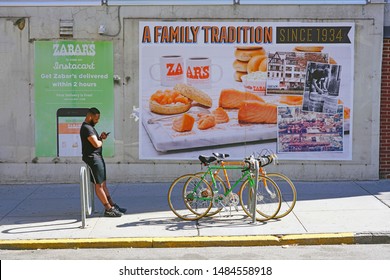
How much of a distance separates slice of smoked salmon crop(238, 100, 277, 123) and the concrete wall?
41.4 inches

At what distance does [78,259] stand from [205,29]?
20.0 ft

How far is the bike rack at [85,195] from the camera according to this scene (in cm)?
834

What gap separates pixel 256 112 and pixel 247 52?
4.11ft

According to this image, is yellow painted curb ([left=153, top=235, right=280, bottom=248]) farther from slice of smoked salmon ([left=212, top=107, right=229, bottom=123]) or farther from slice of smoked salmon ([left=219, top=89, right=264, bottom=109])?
slice of smoked salmon ([left=219, top=89, right=264, bottom=109])

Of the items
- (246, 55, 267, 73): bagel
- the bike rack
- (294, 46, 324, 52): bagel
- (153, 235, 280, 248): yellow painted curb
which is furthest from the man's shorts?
(294, 46, 324, 52): bagel

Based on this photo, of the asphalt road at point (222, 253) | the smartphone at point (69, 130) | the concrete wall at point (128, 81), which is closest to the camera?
the asphalt road at point (222, 253)

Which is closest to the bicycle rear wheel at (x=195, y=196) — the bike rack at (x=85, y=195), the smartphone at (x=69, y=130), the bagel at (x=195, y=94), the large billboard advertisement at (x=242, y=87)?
the bike rack at (x=85, y=195)

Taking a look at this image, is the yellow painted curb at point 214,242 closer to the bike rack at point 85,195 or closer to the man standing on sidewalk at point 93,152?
the bike rack at point 85,195

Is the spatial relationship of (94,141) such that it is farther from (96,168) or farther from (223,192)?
(223,192)

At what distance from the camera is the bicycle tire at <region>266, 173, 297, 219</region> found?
8.85 meters

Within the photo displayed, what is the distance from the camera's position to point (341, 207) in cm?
967

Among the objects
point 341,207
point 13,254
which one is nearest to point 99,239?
point 13,254


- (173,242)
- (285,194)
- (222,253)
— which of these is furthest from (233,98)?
(222,253)

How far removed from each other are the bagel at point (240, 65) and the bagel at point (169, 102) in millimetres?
1180
